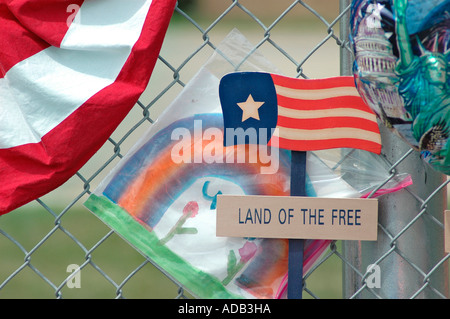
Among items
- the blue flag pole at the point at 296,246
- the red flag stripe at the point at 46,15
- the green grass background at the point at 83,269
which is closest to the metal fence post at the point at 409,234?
the blue flag pole at the point at 296,246

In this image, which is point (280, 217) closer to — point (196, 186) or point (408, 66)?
point (196, 186)

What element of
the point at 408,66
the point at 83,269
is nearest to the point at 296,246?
the point at 408,66

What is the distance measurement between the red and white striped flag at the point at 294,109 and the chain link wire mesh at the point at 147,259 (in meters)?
0.06

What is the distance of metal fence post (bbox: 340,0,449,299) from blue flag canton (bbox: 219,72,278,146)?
142mm

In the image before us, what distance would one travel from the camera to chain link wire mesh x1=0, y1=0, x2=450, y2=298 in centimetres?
85

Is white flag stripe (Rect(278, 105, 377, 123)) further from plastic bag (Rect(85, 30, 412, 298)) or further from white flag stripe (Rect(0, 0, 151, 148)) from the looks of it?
white flag stripe (Rect(0, 0, 151, 148))

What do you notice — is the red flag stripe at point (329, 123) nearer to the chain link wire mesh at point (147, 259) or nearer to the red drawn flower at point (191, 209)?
the chain link wire mesh at point (147, 259)

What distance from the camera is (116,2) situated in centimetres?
80

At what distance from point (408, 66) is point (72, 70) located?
47cm

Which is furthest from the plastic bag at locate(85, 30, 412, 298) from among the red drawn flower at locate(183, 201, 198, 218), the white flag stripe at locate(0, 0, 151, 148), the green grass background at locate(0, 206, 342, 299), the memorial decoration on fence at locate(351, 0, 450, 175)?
the green grass background at locate(0, 206, 342, 299)

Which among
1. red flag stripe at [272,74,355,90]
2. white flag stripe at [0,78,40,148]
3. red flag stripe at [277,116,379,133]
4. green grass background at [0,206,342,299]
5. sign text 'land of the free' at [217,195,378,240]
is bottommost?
green grass background at [0,206,342,299]

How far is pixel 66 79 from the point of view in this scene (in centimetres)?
80

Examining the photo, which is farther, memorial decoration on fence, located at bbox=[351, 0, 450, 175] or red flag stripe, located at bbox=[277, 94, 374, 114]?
red flag stripe, located at bbox=[277, 94, 374, 114]

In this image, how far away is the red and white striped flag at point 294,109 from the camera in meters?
0.81
